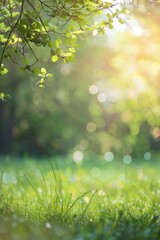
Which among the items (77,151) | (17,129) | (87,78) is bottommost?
(77,151)

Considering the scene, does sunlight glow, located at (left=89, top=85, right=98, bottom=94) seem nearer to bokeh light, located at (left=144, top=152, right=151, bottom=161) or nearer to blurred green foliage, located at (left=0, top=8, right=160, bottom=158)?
blurred green foliage, located at (left=0, top=8, right=160, bottom=158)

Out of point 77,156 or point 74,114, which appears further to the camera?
point 74,114

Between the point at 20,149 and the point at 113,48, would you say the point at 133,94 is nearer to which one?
the point at 113,48

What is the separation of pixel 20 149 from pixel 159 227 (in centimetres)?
2325

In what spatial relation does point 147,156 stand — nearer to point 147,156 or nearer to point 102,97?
point 147,156

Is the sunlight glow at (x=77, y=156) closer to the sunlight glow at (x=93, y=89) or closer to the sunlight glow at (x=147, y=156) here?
the sunlight glow at (x=147, y=156)

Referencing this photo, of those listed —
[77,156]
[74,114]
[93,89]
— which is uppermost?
[93,89]

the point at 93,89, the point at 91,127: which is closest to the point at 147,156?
the point at 93,89

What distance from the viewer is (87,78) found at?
25.9 metres

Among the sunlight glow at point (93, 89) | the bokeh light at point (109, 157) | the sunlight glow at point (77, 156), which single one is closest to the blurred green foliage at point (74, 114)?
the sunlight glow at point (93, 89)

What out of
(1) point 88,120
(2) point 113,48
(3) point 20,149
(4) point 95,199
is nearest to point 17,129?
(3) point 20,149

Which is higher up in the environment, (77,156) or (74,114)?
(74,114)

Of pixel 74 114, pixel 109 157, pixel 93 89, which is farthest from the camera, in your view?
pixel 74 114

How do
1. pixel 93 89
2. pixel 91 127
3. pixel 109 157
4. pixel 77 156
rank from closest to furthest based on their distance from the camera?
pixel 109 157 → pixel 93 89 → pixel 77 156 → pixel 91 127
